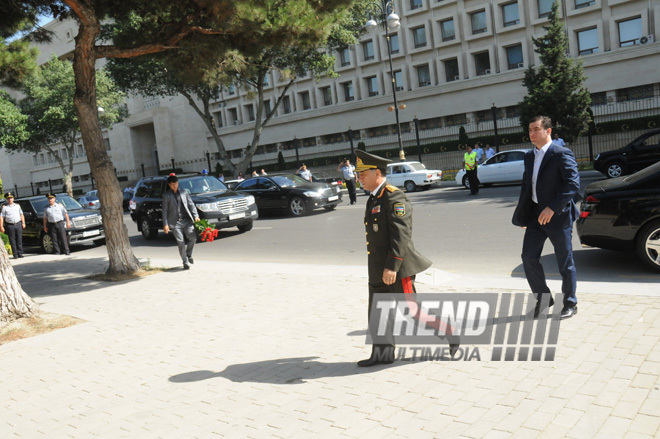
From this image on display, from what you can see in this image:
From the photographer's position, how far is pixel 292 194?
1939cm

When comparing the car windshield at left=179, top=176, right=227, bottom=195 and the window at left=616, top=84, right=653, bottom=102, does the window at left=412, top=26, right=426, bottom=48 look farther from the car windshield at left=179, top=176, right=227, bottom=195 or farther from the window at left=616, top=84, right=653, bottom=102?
the car windshield at left=179, top=176, right=227, bottom=195

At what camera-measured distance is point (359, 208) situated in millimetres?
19562

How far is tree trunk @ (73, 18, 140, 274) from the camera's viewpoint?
10.7m

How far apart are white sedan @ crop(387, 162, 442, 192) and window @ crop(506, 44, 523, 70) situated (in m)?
16.8

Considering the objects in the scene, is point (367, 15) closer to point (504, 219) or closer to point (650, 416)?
point (504, 219)

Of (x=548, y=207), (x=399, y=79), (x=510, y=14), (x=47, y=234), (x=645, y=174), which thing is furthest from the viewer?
(x=399, y=79)

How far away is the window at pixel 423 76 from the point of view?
42250 mm

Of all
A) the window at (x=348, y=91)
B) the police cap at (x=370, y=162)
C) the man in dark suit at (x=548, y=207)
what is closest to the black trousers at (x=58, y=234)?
the police cap at (x=370, y=162)

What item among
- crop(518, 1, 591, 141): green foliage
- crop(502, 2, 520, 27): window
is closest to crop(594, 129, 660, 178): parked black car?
crop(518, 1, 591, 141): green foliage

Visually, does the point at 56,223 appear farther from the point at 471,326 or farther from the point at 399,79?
the point at 399,79

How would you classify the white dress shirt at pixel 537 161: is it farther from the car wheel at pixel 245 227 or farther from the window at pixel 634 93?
the window at pixel 634 93

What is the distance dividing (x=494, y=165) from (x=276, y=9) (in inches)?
563

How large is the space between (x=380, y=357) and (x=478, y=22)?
38.2m

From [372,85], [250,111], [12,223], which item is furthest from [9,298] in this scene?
[250,111]
